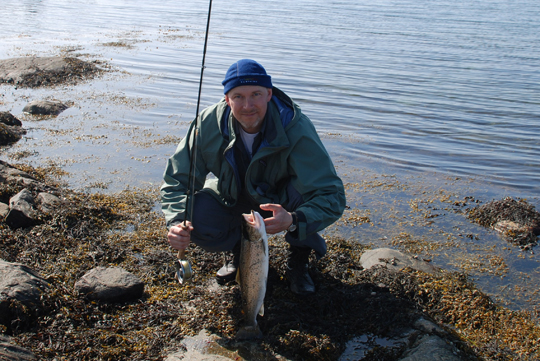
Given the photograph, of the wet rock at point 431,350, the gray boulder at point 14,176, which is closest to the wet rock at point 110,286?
the wet rock at point 431,350

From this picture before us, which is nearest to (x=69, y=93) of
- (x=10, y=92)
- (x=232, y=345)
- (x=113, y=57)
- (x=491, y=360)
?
(x=10, y=92)

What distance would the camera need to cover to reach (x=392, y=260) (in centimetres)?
487

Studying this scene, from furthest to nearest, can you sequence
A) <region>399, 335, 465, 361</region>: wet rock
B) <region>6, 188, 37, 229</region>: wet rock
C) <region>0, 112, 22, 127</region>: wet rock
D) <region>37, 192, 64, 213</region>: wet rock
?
<region>0, 112, 22, 127</region>: wet rock, <region>37, 192, 64, 213</region>: wet rock, <region>6, 188, 37, 229</region>: wet rock, <region>399, 335, 465, 361</region>: wet rock

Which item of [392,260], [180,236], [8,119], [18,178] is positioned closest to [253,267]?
[180,236]

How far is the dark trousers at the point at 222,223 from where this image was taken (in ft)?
13.6

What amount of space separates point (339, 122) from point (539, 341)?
7.41m

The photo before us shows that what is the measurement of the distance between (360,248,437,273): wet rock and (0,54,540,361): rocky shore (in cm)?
1

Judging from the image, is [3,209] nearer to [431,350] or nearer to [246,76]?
[246,76]

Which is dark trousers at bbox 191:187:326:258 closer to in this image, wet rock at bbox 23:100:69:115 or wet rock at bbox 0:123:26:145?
wet rock at bbox 0:123:26:145

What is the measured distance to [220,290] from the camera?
14.1 feet

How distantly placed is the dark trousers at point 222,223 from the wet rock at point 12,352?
1.55m

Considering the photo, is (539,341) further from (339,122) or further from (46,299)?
(339,122)

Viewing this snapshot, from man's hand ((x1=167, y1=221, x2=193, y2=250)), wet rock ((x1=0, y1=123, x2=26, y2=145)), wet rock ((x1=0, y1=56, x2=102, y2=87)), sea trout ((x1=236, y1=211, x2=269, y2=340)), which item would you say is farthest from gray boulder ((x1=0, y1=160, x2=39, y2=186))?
wet rock ((x1=0, y1=56, x2=102, y2=87))

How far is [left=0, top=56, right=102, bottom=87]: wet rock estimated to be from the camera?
12148 mm
